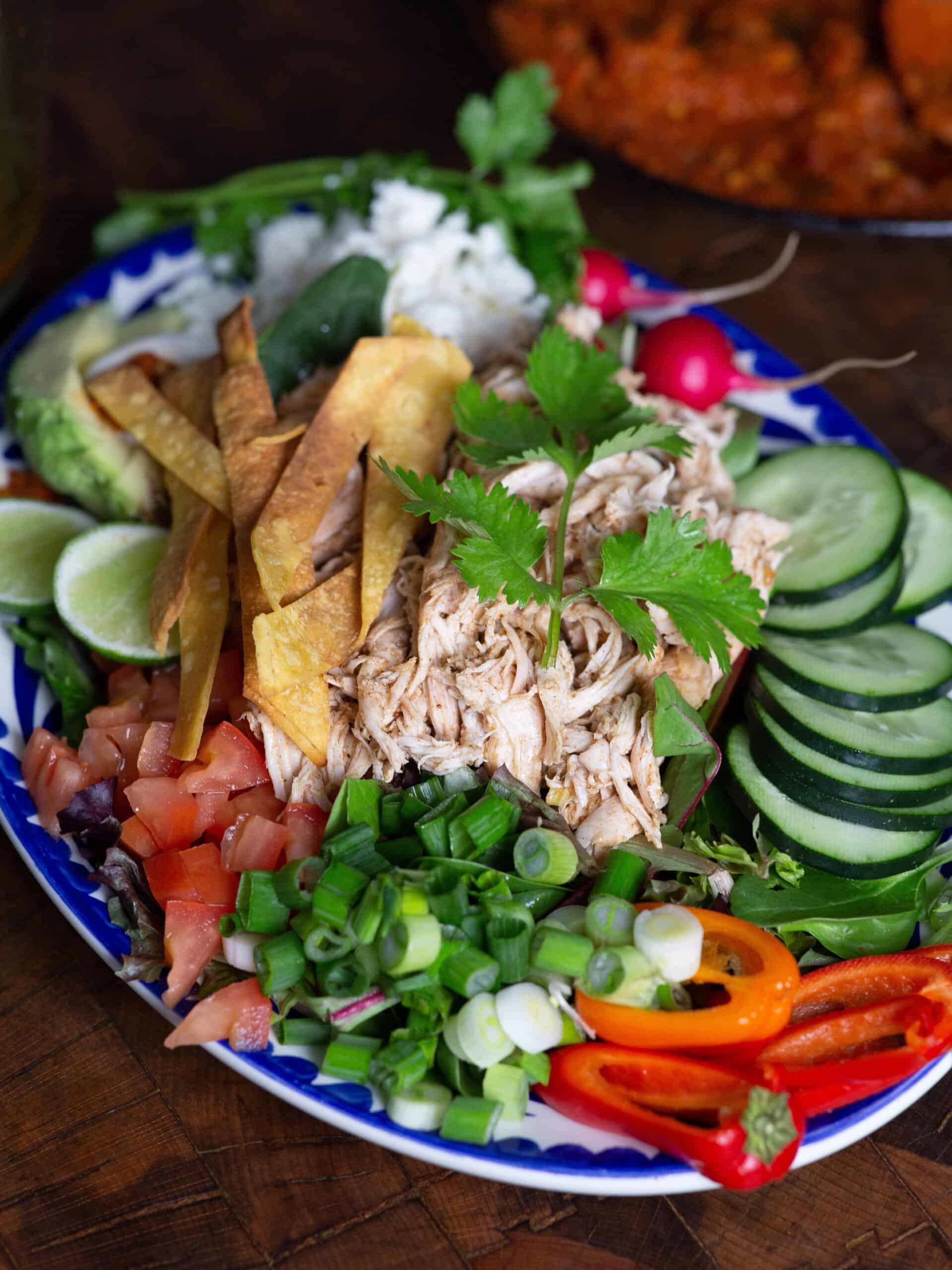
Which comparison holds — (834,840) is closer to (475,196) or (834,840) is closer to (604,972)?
(604,972)

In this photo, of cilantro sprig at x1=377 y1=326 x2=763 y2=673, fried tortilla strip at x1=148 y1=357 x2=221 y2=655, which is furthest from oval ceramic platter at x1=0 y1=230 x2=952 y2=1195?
cilantro sprig at x1=377 y1=326 x2=763 y2=673

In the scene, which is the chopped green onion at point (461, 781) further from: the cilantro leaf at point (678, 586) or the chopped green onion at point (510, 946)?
the cilantro leaf at point (678, 586)

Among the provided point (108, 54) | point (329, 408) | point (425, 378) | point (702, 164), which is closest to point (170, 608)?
point (329, 408)

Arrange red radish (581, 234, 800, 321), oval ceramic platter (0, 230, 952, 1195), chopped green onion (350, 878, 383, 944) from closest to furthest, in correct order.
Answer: oval ceramic platter (0, 230, 952, 1195) < chopped green onion (350, 878, 383, 944) < red radish (581, 234, 800, 321)

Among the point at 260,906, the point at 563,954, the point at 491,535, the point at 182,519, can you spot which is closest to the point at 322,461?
the point at 182,519

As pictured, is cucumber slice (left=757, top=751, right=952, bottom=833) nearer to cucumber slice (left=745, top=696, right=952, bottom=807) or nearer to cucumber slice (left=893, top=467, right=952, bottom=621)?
cucumber slice (left=745, top=696, right=952, bottom=807)
